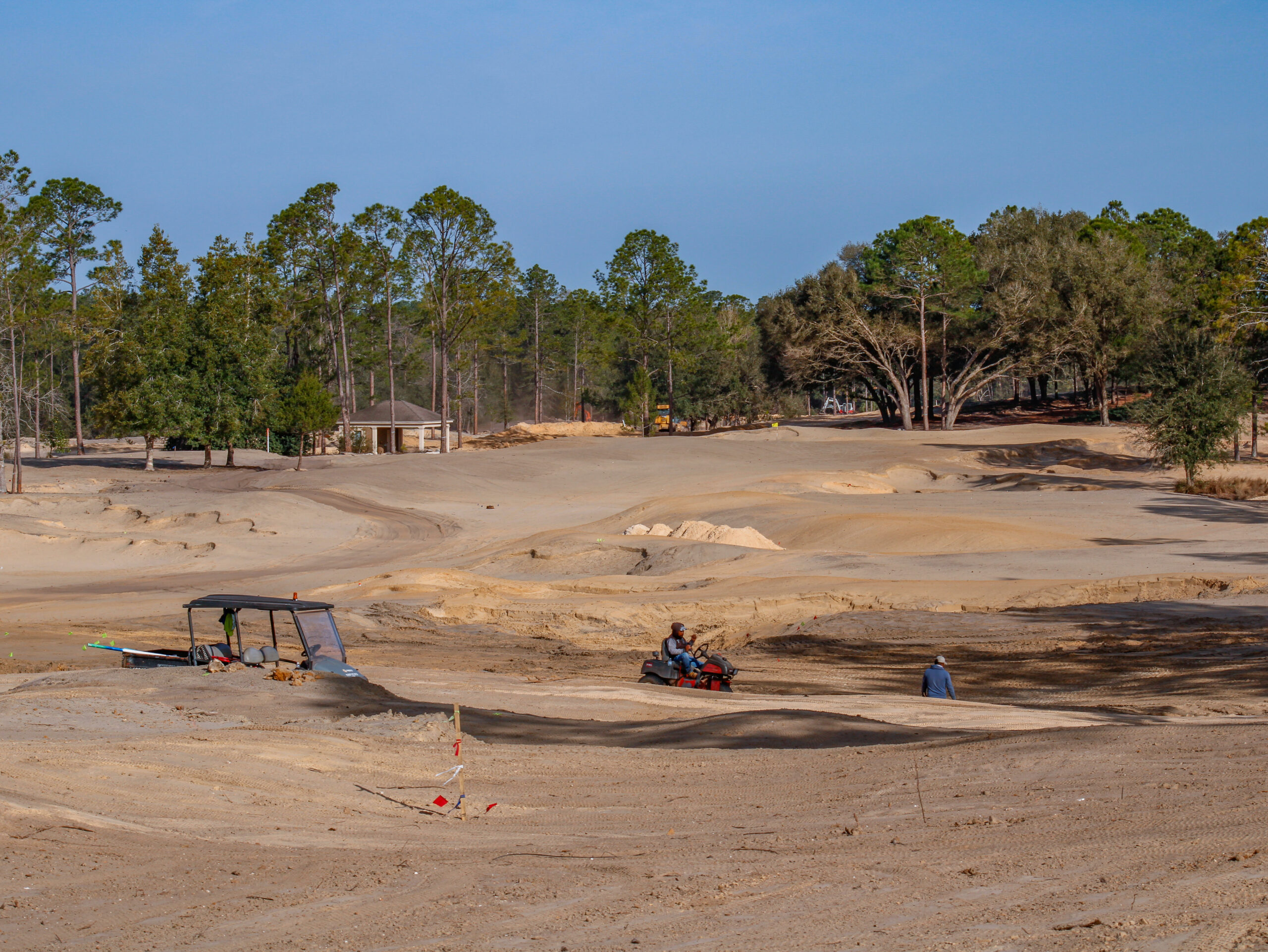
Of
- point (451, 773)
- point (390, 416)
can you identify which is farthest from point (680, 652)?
point (390, 416)

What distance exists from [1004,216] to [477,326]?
5760cm

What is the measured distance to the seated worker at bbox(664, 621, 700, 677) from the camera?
52.2 feet

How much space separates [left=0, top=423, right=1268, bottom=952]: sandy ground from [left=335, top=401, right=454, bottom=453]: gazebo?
40908mm

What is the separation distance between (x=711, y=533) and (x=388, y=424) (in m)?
44.6

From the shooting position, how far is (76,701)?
12.1 m

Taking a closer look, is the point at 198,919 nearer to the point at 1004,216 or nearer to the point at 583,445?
the point at 583,445

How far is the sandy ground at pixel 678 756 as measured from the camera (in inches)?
227

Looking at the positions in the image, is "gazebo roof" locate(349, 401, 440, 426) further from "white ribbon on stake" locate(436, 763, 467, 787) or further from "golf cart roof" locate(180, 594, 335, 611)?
"white ribbon on stake" locate(436, 763, 467, 787)

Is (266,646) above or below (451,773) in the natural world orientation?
above

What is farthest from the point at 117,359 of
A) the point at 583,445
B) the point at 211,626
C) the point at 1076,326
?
the point at 1076,326

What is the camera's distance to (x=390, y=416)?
7369cm

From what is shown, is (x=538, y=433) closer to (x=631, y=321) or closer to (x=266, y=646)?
(x=631, y=321)

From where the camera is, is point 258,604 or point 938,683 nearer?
point 258,604

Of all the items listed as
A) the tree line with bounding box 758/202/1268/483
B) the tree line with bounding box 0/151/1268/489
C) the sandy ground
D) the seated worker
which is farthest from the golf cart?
the tree line with bounding box 758/202/1268/483
